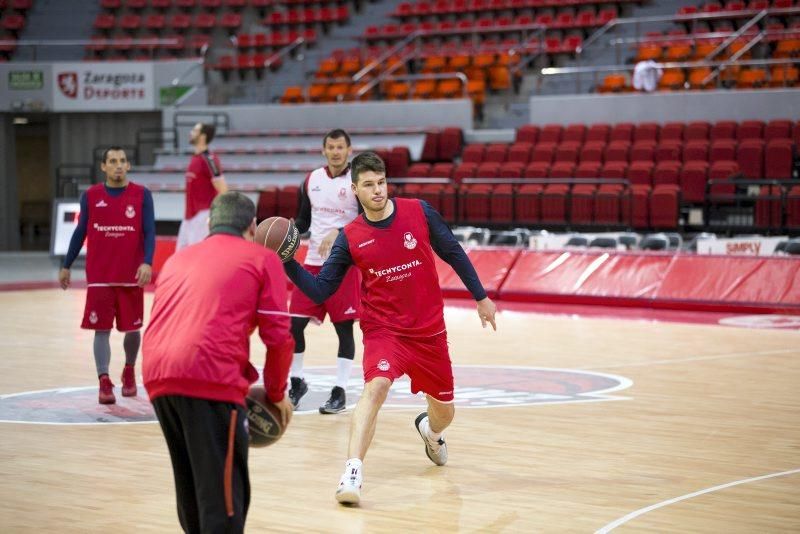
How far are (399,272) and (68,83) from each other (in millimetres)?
24287

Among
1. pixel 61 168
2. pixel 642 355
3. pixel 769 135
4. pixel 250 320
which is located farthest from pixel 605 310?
pixel 61 168

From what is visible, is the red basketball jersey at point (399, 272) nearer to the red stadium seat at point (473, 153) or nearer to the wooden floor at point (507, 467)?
the wooden floor at point (507, 467)

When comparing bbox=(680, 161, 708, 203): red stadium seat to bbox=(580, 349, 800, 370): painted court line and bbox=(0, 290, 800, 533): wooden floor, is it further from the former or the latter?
bbox=(0, 290, 800, 533): wooden floor

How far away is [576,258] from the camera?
16.7 meters

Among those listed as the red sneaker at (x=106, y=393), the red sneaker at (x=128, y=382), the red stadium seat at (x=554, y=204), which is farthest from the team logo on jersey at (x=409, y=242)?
the red stadium seat at (x=554, y=204)

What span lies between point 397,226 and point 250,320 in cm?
208

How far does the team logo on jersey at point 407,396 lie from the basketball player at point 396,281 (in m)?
2.36

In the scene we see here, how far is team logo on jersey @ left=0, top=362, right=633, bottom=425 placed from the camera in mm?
8867

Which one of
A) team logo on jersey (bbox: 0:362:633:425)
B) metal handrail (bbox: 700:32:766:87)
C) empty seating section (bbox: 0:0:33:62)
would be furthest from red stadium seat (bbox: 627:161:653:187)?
empty seating section (bbox: 0:0:33:62)

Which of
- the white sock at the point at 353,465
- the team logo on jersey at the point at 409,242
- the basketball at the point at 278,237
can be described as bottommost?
the white sock at the point at 353,465

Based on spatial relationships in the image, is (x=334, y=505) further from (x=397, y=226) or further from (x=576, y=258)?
(x=576, y=258)

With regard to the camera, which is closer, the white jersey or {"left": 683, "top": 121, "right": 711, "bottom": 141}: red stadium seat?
the white jersey

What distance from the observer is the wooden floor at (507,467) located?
5.98 m

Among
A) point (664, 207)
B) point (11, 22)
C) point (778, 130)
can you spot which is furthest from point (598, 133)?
point (11, 22)
